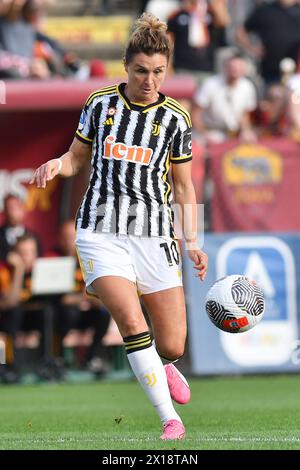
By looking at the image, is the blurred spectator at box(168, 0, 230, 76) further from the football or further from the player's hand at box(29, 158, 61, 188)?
the player's hand at box(29, 158, 61, 188)

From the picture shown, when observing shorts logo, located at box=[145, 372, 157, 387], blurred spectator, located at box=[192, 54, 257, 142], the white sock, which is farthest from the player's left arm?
blurred spectator, located at box=[192, 54, 257, 142]

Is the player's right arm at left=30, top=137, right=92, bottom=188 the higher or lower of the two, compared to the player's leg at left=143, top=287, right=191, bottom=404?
higher

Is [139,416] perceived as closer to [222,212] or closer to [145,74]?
[145,74]

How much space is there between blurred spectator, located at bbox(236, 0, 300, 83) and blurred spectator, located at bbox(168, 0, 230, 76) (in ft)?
1.69

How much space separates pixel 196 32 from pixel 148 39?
10.7m

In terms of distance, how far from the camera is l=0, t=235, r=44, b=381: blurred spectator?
562 inches

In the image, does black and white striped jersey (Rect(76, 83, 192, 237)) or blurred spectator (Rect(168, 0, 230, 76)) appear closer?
black and white striped jersey (Rect(76, 83, 192, 237))

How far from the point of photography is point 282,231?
15.3 m

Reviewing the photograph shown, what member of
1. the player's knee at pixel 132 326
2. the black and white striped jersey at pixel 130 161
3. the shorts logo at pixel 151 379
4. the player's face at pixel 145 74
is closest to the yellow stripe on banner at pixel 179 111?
the black and white striped jersey at pixel 130 161

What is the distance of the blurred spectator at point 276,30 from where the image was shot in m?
17.5

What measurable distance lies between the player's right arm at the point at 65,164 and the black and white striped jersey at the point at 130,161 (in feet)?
0.44
